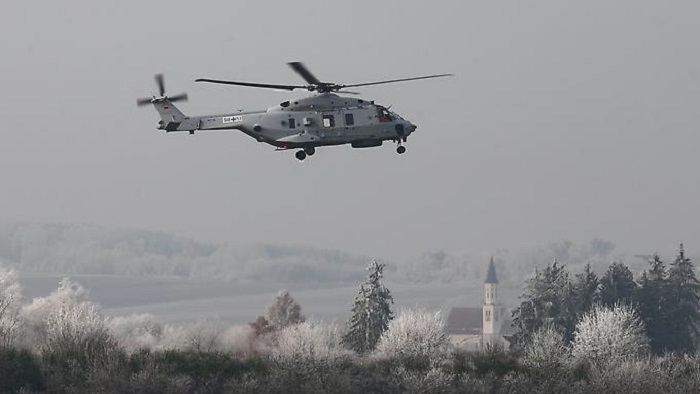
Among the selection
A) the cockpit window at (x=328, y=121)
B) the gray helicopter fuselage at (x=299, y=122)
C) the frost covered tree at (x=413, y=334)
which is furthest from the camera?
the frost covered tree at (x=413, y=334)

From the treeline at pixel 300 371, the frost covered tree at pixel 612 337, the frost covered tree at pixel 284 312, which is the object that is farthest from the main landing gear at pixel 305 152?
the frost covered tree at pixel 284 312

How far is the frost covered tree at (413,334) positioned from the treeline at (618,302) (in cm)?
1023

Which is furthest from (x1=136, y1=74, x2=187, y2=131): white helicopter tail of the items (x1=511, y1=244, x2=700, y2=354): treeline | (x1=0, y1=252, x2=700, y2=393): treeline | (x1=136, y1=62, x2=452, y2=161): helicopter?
(x1=511, y1=244, x2=700, y2=354): treeline

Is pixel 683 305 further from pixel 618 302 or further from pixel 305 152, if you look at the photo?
pixel 305 152

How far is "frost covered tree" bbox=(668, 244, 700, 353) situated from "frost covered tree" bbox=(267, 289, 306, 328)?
128ft

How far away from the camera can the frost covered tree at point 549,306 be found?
151 meters

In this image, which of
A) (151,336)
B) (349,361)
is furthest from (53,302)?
(349,361)

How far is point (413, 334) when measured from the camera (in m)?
130

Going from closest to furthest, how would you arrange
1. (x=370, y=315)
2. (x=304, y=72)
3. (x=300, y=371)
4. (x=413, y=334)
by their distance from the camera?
(x=304, y=72) < (x=300, y=371) < (x=413, y=334) < (x=370, y=315)

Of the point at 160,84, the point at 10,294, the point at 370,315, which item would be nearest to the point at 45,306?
the point at 10,294

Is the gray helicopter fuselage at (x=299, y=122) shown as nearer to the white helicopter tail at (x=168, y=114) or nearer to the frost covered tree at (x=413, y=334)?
the white helicopter tail at (x=168, y=114)

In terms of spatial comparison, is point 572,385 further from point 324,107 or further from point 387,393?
point 324,107

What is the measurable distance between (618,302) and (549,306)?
7024mm

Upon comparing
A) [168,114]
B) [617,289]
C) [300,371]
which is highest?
[168,114]
